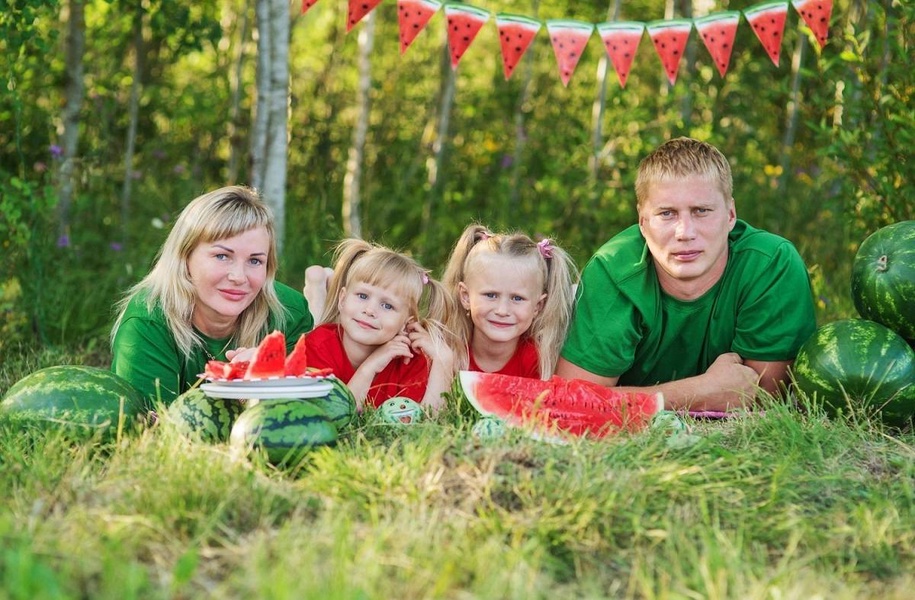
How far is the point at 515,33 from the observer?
19.9 ft

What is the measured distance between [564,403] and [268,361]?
141 centimetres

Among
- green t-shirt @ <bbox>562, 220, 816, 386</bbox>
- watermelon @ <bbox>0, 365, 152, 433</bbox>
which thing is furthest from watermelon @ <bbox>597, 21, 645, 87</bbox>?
watermelon @ <bbox>0, 365, 152, 433</bbox>

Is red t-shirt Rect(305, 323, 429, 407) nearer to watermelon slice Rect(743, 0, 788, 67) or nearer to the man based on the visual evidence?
the man

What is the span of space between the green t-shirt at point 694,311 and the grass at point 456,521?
1.18 meters

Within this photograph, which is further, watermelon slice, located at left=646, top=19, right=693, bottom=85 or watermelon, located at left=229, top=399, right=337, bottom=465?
watermelon slice, located at left=646, top=19, right=693, bottom=85

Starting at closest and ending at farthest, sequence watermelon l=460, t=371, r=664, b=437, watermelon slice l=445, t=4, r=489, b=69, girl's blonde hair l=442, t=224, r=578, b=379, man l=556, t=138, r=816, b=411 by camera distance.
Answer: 1. watermelon l=460, t=371, r=664, b=437
2. man l=556, t=138, r=816, b=411
3. girl's blonde hair l=442, t=224, r=578, b=379
4. watermelon slice l=445, t=4, r=489, b=69

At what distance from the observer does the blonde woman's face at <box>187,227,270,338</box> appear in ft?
16.2

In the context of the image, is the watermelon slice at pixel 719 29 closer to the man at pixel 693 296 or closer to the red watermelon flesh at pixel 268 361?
the man at pixel 693 296

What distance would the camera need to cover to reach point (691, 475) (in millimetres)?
3680

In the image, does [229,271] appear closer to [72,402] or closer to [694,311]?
[72,402]

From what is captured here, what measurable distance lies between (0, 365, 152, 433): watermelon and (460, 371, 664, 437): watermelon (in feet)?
4.93

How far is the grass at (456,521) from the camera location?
289 centimetres

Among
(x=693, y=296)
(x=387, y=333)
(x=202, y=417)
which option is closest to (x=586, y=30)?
(x=693, y=296)


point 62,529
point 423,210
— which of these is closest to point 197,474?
point 62,529
